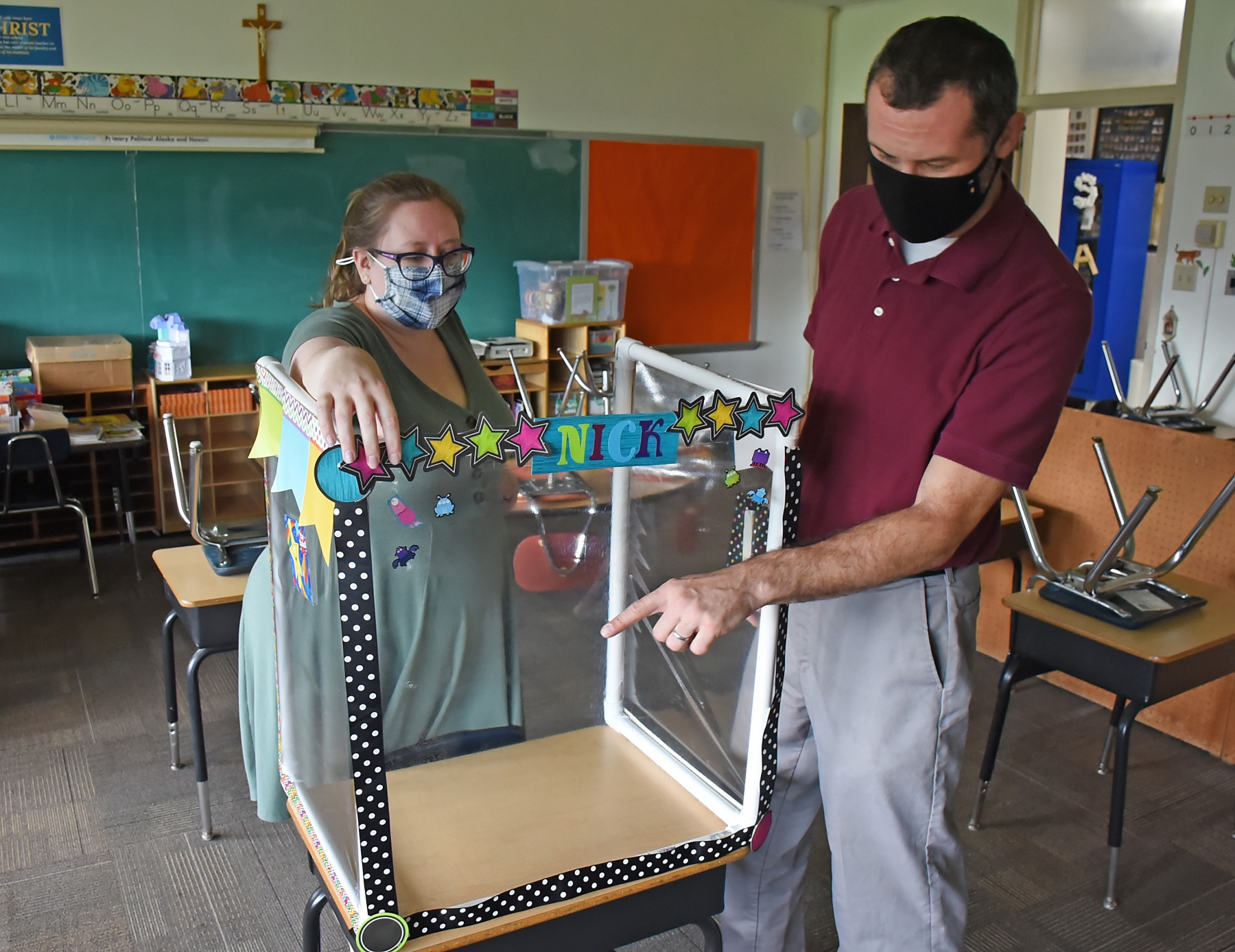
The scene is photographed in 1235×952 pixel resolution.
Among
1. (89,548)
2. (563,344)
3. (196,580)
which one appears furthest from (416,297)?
(563,344)

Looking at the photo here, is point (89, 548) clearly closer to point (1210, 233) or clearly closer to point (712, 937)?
point (712, 937)

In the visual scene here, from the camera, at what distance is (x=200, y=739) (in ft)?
8.48

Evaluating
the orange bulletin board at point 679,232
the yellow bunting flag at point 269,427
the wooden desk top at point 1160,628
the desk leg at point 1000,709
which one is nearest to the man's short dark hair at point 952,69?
the yellow bunting flag at point 269,427

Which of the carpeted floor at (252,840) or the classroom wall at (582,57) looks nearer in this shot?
the carpeted floor at (252,840)

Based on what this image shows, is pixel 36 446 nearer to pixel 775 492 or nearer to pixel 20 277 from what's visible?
pixel 20 277

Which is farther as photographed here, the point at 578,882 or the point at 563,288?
the point at 563,288

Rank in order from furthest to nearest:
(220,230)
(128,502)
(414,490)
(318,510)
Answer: (220,230), (128,502), (414,490), (318,510)

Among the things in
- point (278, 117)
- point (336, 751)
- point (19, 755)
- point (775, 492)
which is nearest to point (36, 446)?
point (19, 755)

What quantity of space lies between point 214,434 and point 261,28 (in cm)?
195

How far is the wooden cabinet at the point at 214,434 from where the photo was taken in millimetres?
4945

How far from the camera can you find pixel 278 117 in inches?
207

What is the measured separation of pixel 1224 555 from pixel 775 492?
2328 mm

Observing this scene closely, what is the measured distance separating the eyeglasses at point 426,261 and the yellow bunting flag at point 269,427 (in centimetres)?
40

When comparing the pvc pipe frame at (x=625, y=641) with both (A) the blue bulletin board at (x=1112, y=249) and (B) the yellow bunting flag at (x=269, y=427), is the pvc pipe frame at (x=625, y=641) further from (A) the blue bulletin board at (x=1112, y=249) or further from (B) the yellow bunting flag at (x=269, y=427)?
(A) the blue bulletin board at (x=1112, y=249)
